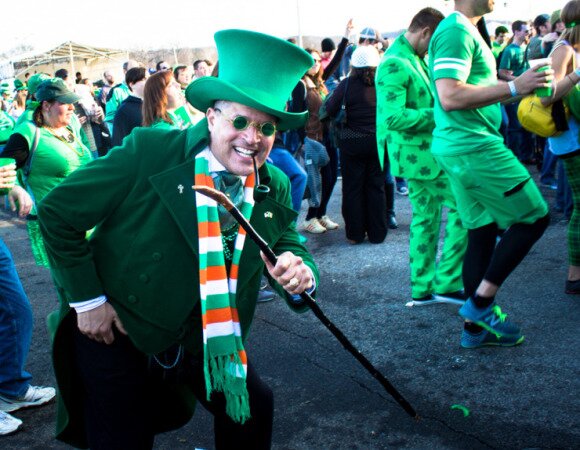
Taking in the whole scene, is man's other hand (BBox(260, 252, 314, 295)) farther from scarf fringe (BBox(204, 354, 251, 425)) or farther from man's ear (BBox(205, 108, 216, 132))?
man's ear (BBox(205, 108, 216, 132))

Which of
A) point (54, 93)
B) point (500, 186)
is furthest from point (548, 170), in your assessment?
point (54, 93)

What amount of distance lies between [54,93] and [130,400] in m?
2.73

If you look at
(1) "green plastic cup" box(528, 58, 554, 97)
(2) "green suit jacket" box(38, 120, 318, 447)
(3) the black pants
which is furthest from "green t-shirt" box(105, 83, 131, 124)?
(2) "green suit jacket" box(38, 120, 318, 447)

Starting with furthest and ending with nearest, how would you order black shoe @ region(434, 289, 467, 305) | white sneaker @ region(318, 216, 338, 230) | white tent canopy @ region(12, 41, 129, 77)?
white tent canopy @ region(12, 41, 129, 77) → white sneaker @ region(318, 216, 338, 230) → black shoe @ region(434, 289, 467, 305)

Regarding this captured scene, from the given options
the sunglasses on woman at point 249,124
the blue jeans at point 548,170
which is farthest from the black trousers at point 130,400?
the blue jeans at point 548,170

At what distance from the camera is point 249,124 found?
213cm

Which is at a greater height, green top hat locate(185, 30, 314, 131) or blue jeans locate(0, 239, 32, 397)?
green top hat locate(185, 30, 314, 131)

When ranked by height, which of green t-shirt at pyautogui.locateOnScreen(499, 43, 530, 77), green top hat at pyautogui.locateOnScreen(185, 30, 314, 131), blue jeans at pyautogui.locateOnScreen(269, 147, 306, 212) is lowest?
blue jeans at pyautogui.locateOnScreen(269, 147, 306, 212)

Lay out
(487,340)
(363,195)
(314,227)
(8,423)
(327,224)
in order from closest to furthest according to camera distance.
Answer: (8,423) < (487,340) < (363,195) < (314,227) < (327,224)

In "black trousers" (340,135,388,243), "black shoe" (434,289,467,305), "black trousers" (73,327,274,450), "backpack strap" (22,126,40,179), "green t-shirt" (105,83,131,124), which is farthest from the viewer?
"green t-shirt" (105,83,131,124)

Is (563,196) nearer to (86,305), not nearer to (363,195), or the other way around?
(363,195)

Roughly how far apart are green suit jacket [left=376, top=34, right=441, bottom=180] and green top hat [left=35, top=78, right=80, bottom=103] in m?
2.18

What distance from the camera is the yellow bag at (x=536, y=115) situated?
4.27 metres

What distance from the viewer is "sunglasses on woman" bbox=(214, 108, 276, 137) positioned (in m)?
2.11
